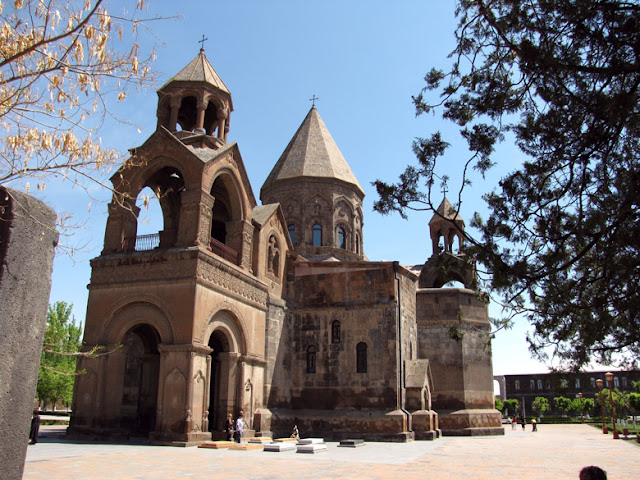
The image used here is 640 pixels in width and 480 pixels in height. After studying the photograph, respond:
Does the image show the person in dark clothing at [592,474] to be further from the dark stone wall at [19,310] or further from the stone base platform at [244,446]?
the stone base platform at [244,446]

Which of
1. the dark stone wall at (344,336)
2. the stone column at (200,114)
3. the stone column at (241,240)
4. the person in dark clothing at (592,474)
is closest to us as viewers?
the person in dark clothing at (592,474)

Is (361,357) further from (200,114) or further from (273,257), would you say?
(200,114)

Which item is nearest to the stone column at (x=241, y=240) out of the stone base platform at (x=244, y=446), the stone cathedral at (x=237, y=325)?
the stone cathedral at (x=237, y=325)

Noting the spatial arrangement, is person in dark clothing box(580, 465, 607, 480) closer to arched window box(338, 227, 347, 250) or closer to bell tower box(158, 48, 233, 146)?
bell tower box(158, 48, 233, 146)

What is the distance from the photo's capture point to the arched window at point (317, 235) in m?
24.5

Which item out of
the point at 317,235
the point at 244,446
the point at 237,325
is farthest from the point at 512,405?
the point at 244,446

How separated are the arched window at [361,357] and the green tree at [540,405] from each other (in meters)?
50.9

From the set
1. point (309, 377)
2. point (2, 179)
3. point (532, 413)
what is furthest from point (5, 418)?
point (532, 413)

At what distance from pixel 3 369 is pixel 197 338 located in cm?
1181

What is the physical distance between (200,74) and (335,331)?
9894mm

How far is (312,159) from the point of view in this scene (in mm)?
25938

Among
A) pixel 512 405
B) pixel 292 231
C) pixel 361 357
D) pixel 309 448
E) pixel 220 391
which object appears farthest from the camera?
pixel 512 405

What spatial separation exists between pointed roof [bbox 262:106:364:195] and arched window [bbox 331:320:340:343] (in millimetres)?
8119

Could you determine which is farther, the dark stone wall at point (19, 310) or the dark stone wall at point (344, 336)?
the dark stone wall at point (344, 336)
